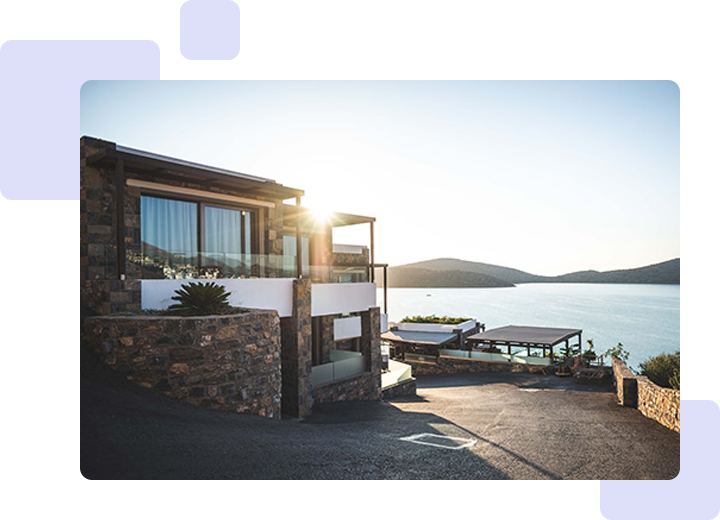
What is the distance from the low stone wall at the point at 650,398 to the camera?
247 inches

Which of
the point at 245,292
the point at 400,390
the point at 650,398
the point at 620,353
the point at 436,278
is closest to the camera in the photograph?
the point at 650,398

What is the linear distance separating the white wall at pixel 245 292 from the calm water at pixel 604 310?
619 centimetres

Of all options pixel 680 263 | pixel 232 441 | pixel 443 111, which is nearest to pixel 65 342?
pixel 232 441

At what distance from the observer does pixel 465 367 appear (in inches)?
781

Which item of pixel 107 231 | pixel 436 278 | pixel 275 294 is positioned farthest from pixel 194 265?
pixel 436 278

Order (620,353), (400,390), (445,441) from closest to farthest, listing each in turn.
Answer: (445,441) → (620,353) → (400,390)

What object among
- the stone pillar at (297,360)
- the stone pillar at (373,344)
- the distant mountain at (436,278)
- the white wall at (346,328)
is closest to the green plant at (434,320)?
the distant mountain at (436,278)

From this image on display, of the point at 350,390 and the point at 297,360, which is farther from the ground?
the point at 297,360

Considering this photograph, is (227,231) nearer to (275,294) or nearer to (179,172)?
(179,172)

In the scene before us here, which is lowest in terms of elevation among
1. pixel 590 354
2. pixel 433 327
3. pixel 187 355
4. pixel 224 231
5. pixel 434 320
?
pixel 590 354

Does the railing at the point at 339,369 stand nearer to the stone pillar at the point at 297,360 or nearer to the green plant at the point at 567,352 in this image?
the stone pillar at the point at 297,360

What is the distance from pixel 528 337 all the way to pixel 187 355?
18382 mm

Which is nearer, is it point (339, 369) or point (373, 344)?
point (339, 369)

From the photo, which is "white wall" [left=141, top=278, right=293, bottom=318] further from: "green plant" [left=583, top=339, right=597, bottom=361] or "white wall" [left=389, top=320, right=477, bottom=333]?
"white wall" [left=389, top=320, right=477, bottom=333]
